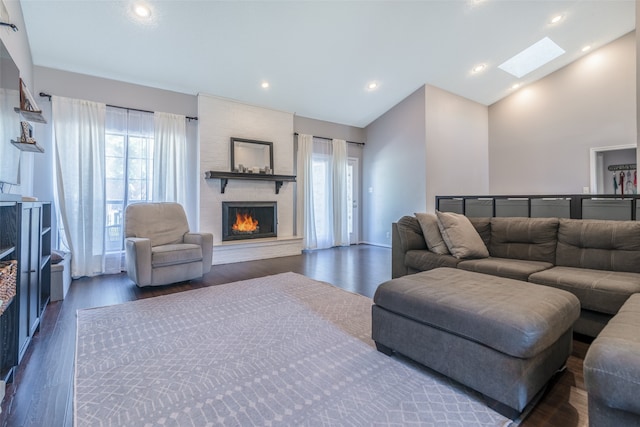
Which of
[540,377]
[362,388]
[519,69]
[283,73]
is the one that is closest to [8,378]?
[362,388]

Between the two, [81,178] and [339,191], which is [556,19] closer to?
[339,191]

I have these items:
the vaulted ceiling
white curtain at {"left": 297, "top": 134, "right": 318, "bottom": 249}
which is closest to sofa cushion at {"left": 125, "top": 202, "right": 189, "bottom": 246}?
the vaulted ceiling

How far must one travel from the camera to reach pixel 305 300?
9.44 feet

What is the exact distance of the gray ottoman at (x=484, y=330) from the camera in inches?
50.1

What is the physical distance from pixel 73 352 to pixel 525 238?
374 centimetres

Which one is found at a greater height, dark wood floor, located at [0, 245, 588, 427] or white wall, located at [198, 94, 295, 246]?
white wall, located at [198, 94, 295, 246]

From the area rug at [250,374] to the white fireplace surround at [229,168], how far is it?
229cm

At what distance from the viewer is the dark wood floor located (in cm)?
135

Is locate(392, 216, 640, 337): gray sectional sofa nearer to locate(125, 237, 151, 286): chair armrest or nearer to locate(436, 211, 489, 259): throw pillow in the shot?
locate(436, 211, 489, 259): throw pillow

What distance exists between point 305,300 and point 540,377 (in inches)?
75.3

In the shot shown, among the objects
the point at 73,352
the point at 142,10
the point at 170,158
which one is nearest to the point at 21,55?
the point at 142,10

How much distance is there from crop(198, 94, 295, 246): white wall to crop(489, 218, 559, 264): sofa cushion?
3.62m

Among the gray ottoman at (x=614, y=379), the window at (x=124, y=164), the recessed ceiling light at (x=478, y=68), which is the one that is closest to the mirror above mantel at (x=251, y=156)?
the window at (x=124, y=164)

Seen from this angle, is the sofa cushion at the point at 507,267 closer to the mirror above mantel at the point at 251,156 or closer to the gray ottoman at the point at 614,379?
the gray ottoman at the point at 614,379
